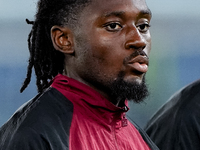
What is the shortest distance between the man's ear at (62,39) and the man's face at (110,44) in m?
0.03

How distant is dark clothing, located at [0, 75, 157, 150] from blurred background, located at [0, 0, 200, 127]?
1941 millimetres

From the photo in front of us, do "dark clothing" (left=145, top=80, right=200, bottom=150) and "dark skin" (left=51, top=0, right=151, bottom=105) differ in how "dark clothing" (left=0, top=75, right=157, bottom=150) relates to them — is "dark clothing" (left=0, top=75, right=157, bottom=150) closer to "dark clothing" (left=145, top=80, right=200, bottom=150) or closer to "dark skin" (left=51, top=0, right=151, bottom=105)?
"dark skin" (left=51, top=0, right=151, bottom=105)

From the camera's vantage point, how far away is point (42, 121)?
147cm

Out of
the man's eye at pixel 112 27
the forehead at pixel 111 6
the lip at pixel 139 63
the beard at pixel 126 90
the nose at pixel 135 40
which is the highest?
the forehead at pixel 111 6

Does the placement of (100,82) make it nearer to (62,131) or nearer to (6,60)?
(62,131)

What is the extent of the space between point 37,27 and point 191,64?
296 cm

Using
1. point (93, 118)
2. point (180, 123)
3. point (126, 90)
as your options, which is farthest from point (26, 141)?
point (180, 123)

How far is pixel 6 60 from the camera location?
3803mm

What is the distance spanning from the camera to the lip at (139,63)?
61.9 inches

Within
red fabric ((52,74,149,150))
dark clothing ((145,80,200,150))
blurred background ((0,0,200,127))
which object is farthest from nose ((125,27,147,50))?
blurred background ((0,0,200,127))

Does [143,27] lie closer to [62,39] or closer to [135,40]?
[135,40]

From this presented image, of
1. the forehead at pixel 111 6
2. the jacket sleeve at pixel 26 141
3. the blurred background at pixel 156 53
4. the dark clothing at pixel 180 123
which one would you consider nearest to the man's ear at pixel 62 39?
the forehead at pixel 111 6

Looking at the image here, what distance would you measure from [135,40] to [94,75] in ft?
0.57

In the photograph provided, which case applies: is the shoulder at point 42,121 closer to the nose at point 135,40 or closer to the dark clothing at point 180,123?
the nose at point 135,40
